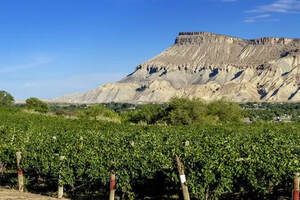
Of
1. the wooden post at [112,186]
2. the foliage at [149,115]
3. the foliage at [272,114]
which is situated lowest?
the wooden post at [112,186]

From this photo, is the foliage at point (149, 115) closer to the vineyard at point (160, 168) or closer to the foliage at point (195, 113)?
the foliage at point (195, 113)

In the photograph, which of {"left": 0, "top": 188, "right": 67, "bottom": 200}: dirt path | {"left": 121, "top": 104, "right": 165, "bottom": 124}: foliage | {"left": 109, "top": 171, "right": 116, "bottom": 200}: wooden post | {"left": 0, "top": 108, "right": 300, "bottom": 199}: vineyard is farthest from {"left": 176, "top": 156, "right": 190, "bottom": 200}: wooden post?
{"left": 121, "top": 104, "right": 165, "bottom": 124}: foliage

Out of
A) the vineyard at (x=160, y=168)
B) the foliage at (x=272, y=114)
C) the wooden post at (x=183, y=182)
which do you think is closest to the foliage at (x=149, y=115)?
the foliage at (x=272, y=114)

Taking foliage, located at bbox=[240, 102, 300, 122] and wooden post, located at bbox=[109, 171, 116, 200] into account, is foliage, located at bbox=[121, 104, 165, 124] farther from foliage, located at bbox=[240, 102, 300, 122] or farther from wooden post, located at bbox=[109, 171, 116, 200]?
wooden post, located at bbox=[109, 171, 116, 200]

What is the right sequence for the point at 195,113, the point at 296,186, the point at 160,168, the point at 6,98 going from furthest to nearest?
1. the point at 6,98
2. the point at 195,113
3. the point at 160,168
4. the point at 296,186

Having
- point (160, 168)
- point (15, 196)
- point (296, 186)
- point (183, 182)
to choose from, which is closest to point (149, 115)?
point (160, 168)

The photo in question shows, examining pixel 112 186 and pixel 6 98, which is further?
pixel 6 98

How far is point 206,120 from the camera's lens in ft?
179

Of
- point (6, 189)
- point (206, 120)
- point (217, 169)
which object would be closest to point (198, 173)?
point (217, 169)

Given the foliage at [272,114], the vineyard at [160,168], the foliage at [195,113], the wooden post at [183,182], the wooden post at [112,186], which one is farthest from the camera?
the foliage at [272,114]

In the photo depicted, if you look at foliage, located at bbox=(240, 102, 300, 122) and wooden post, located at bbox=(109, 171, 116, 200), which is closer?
wooden post, located at bbox=(109, 171, 116, 200)

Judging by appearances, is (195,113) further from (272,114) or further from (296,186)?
(272,114)

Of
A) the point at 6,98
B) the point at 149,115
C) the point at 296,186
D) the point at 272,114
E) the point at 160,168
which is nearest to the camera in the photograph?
the point at 296,186

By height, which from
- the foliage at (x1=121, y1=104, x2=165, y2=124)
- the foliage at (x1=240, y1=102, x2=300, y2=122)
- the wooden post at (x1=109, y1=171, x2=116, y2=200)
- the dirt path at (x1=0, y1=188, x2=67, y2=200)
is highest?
the foliage at (x1=240, y1=102, x2=300, y2=122)
